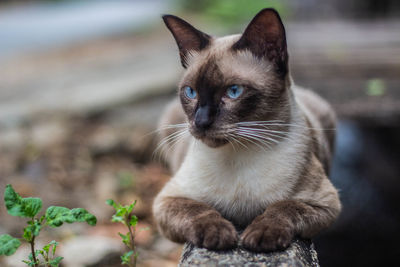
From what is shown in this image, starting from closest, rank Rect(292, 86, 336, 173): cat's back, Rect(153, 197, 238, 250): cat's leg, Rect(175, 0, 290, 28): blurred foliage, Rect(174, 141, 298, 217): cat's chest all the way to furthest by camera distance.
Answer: Rect(153, 197, 238, 250): cat's leg
Rect(174, 141, 298, 217): cat's chest
Rect(292, 86, 336, 173): cat's back
Rect(175, 0, 290, 28): blurred foliage

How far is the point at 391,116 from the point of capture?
4.11 m

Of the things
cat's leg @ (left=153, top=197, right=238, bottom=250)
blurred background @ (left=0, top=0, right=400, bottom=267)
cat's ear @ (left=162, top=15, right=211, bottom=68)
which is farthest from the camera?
blurred background @ (left=0, top=0, right=400, bottom=267)

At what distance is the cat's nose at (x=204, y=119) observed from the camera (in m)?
2.27

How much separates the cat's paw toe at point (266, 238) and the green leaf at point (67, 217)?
69cm

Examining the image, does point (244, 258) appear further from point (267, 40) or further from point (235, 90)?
point (267, 40)

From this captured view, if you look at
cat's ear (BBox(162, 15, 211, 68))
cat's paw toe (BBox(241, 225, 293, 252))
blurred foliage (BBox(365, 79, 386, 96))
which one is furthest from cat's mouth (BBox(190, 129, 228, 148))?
blurred foliage (BBox(365, 79, 386, 96))

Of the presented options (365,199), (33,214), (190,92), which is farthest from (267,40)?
(365,199)

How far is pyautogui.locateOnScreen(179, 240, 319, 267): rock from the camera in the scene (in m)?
2.05

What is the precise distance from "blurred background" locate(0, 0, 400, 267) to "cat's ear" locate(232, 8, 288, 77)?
185cm

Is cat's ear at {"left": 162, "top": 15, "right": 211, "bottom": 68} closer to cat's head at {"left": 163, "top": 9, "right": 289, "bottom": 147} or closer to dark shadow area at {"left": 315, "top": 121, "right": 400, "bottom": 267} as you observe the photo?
cat's head at {"left": 163, "top": 9, "right": 289, "bottom": 147}

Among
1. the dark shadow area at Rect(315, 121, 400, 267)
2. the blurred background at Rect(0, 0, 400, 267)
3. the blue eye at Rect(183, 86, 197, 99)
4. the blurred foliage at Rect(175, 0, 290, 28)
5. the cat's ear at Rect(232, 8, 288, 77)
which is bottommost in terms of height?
the dark shadow area at Rect(315, 121, 400, 267)

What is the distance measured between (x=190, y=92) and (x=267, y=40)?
1.52 ft

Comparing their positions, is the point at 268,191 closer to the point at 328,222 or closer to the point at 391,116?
the point at 328,222

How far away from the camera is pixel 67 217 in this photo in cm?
220
